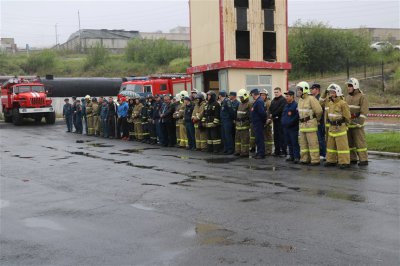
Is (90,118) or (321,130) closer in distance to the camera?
(321,130)

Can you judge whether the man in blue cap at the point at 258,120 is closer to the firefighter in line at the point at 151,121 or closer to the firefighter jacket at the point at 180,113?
the firefighter jacket at the point at 180,113

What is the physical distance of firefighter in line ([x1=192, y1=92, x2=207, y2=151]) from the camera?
610 inches

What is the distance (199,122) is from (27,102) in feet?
57.4

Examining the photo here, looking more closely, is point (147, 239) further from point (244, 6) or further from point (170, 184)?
point (244, 6)

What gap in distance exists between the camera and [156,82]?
28828 mm

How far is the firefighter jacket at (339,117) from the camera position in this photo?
11.4m

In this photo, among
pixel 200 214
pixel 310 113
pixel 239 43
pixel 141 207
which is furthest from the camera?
pixel 239 43

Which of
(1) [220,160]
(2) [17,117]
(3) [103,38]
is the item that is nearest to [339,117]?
(1) [220,160]

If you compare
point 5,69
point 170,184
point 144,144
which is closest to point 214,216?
point 170,184

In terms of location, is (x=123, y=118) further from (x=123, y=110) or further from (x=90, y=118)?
(x=90, y=118)

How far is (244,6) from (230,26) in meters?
1.32

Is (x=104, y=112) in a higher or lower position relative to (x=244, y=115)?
lower

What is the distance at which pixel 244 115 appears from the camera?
14172 millimetres

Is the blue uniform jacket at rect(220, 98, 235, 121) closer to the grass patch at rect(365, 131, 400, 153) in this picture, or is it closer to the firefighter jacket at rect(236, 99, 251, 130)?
the firefighter jacket at rect(236, 99, 251, 130)
